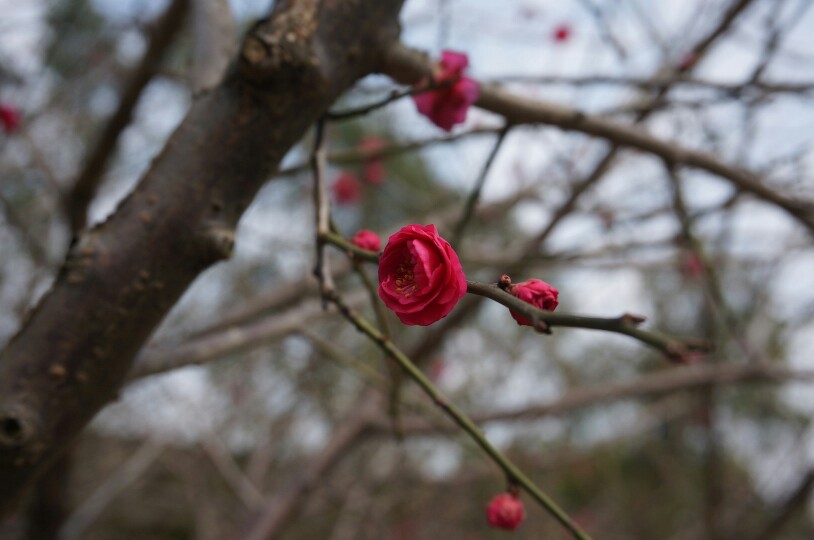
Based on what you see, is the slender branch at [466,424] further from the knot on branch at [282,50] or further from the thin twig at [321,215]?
the knot on branch at [282,50]

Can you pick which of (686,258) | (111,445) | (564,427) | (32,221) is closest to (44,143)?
(32,221)

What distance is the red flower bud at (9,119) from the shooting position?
2674 mm

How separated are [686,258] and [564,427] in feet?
6.33

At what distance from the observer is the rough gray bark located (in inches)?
28.7

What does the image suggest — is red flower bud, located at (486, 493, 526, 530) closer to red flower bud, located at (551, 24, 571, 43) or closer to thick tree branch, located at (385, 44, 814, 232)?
thick tree branch, located at (385, 44, 814, 232)

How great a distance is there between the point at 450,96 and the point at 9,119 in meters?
2.50

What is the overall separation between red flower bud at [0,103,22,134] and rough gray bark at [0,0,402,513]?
2.38 metres

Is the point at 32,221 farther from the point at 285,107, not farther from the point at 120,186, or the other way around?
the point at 285,107

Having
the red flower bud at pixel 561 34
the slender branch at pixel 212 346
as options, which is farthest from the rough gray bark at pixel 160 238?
the red flower bud at pixel 561 34

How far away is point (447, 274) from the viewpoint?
0.46 m

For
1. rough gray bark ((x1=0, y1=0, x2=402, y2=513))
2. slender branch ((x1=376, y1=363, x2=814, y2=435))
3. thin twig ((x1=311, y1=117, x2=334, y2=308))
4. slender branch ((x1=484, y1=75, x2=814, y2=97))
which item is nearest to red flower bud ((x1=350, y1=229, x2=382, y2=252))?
thin twig ((x1=311, y1=117, x2=334, y2=308))

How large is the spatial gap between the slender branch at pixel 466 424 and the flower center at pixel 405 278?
19cm

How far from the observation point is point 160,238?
0.75 m

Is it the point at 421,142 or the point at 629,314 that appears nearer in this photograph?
the point at 629,314
